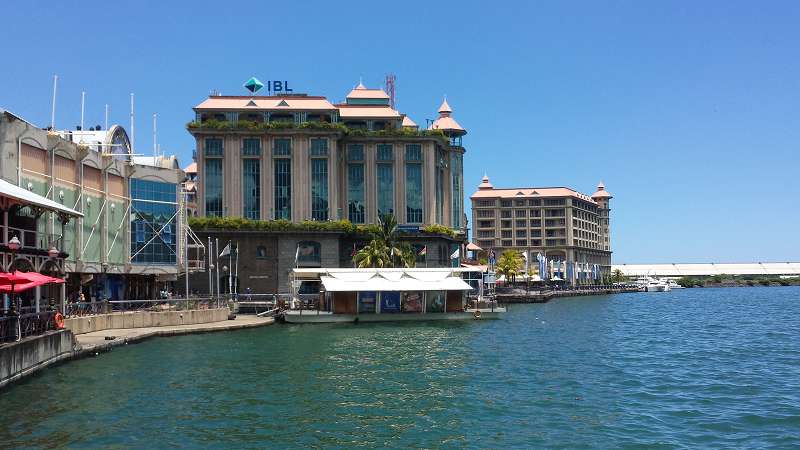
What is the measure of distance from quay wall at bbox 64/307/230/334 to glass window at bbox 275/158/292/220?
37784 millimetres

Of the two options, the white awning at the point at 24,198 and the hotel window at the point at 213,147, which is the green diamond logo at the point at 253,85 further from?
the white awning at the point at 24,198

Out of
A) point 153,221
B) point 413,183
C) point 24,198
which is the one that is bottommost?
point 24,198

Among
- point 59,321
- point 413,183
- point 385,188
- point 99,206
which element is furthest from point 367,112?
point 59,321

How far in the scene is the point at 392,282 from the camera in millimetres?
76938

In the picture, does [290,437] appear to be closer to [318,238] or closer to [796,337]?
[796,337]

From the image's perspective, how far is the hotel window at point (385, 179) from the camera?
11438cm

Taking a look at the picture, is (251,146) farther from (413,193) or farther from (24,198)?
(24,198)

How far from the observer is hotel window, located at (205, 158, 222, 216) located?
108m

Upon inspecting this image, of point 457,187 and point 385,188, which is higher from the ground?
point 457,187

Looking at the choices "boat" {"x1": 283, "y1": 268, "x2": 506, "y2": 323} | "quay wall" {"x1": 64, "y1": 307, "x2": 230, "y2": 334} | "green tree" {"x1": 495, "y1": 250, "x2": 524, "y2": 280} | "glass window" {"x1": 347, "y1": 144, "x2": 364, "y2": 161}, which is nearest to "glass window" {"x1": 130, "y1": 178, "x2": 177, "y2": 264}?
"quay wall" {"x1": 64, "y1": 307, "x2": 230, "y2": 334}

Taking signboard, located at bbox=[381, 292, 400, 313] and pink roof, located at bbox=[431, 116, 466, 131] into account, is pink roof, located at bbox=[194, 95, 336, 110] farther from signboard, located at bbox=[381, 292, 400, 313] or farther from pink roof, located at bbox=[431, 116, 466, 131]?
signboard, located at bbox=[381, 292, 400, 313]

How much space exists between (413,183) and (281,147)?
20.8 meters

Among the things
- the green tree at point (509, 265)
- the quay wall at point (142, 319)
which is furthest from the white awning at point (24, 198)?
the green tree at point (509, 265)

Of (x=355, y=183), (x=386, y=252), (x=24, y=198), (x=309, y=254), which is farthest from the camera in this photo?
(x=355, y=183)
